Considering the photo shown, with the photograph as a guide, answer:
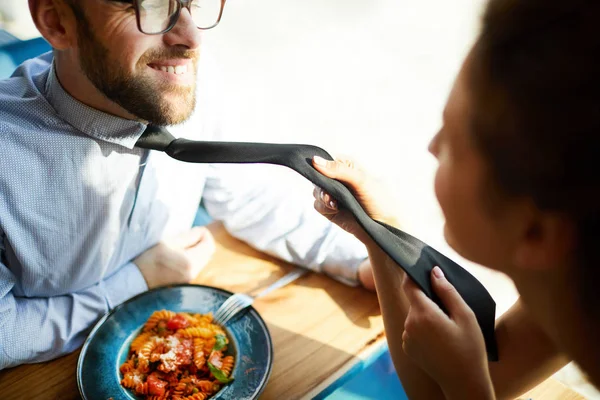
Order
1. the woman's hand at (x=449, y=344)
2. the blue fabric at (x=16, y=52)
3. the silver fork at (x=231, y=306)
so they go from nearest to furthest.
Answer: the woman's hand at (x=449, y=344), the silver fork at (x=231, y=306), the blue fabric at (x=16, y=52)

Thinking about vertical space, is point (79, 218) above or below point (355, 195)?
below

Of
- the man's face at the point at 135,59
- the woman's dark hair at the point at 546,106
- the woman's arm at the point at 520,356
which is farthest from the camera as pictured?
the man's face at the point at 135,59

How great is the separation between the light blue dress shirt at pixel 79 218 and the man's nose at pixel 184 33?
215mm

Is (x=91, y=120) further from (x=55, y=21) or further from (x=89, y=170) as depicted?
(x=55, y=21)

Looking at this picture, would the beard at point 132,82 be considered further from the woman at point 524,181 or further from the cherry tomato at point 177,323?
the woman at point 524,181

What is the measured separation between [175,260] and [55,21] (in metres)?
0.62

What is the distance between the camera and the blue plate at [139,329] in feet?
3.33

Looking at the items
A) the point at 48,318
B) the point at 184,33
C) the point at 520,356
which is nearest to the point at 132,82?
the point at 184,33

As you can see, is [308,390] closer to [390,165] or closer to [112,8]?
[112,8]

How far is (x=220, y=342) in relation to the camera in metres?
1.11

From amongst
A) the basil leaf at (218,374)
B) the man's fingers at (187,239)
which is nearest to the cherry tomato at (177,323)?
the basil leaf at (218,374)

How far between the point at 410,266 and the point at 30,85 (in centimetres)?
94

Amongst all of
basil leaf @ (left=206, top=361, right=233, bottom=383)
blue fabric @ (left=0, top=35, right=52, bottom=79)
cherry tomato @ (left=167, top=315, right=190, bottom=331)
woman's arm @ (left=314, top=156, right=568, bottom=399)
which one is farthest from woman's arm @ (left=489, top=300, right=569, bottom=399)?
blue fabric @ (left=0, top=35, right=52, bottom=79)

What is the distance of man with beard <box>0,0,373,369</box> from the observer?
1.08 m
